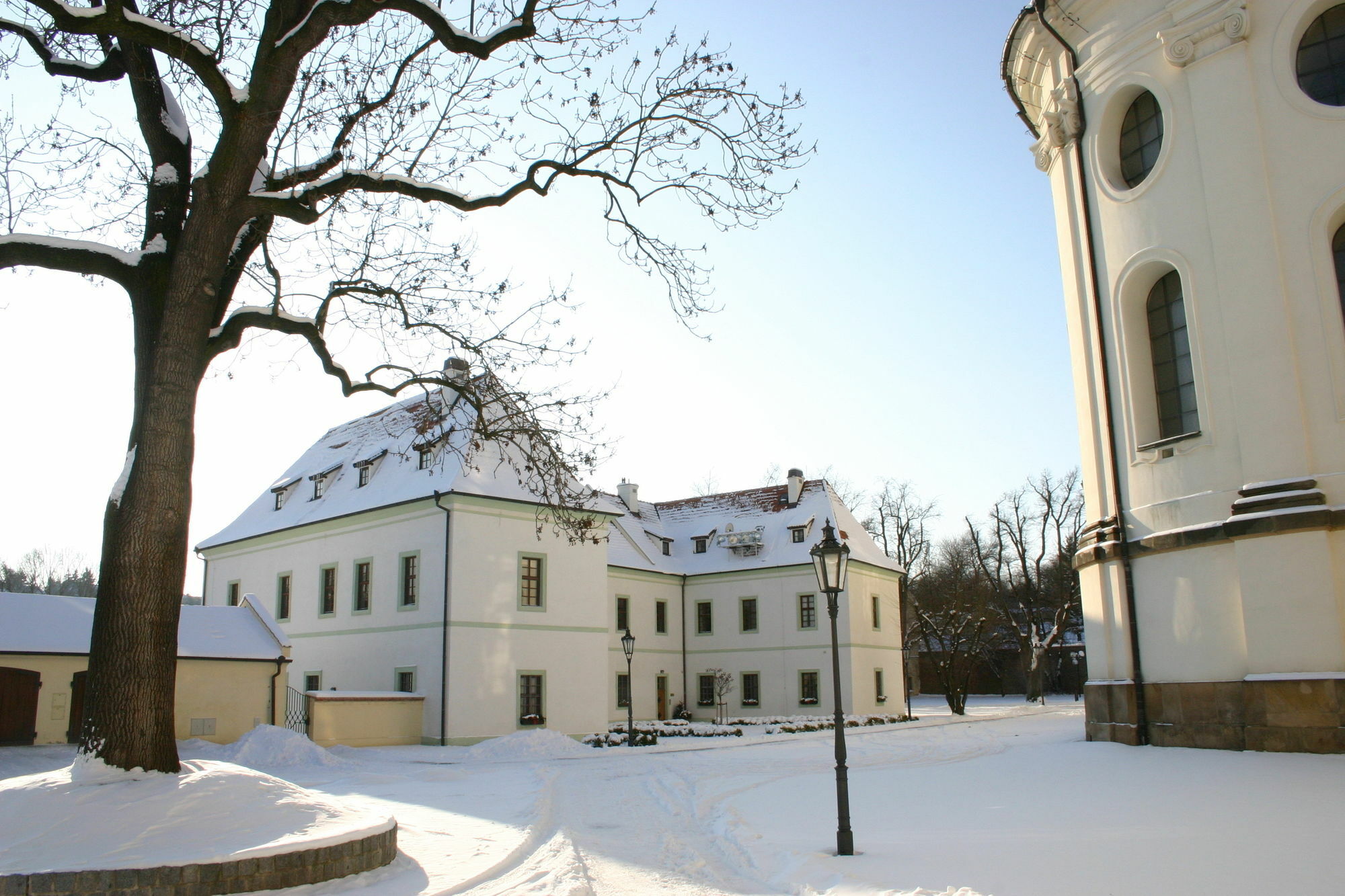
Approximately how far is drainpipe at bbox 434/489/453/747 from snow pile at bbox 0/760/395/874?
17.4m

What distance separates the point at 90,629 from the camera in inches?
890

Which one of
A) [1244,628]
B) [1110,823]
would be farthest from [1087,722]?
[1110,823]

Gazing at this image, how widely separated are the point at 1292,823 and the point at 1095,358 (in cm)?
943

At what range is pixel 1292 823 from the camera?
8695 millimetres

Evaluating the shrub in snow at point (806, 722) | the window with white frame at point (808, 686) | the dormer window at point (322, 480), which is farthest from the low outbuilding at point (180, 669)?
the window with white frame at point (808, 686)

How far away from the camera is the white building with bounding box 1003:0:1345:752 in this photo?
42.9ft

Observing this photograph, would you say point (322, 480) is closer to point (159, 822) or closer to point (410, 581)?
point (410, 581)

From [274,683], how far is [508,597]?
20.9 feet

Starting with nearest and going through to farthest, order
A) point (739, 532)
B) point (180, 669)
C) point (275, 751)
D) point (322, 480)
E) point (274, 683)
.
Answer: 1. point (275, 751)
2. point (180, 669)
3. point (274, 683)
4. point (322, 480)
5. point (739, 532)

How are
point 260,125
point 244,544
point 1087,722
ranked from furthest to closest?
1. point 244,544
2. point 1087,722
3. point 260,125

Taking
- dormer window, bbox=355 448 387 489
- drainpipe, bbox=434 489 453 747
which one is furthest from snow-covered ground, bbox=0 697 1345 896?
dormer window, bbox=355 448 387 489

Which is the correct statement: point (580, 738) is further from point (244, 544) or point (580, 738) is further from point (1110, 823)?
point (1110, 823)

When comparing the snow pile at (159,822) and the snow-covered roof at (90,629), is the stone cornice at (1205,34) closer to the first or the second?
the snow pile at (159,822)

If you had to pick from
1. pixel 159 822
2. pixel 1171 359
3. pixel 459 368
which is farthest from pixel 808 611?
pixel 159 822
